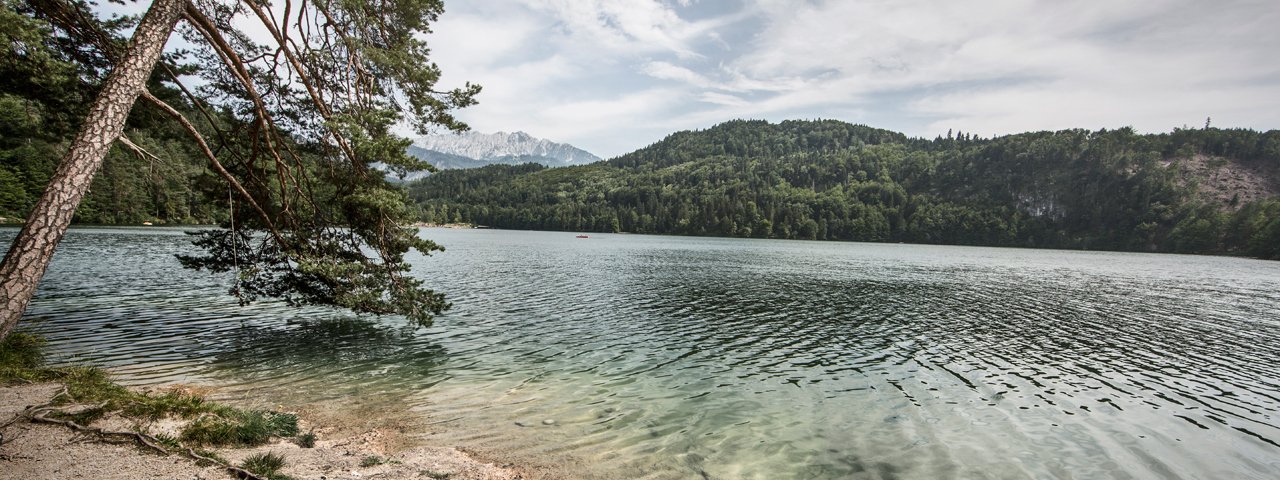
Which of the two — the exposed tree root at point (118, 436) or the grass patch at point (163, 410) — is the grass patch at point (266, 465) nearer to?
the exposed tree root at point (118, 436)

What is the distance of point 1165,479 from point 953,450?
3.65m

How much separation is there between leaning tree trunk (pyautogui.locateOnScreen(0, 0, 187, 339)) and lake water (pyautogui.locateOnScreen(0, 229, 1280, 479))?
5346 mm

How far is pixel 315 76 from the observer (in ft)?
47.8

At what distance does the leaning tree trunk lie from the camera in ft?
26.2

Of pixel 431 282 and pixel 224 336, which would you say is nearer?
pixel 224 336

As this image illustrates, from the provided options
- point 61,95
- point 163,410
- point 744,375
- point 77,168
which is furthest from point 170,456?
point 744,375

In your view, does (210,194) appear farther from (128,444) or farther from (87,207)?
(87,207)

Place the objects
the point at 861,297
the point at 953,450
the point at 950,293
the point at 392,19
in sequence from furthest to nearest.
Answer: the point at 950,293, the point at 861,297, the point at 392,19, the point at 953,450

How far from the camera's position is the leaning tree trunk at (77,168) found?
798cm

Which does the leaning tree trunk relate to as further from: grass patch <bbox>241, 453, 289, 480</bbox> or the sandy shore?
grass patch <bbox>241, 453, 289, 480</bbox>

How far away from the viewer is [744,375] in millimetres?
16062

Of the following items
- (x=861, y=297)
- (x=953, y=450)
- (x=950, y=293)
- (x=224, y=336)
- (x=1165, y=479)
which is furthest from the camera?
(x=950, y=293)

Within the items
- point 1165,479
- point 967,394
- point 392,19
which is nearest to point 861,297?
point 967,394

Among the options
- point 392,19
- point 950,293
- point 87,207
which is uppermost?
point 392,19
